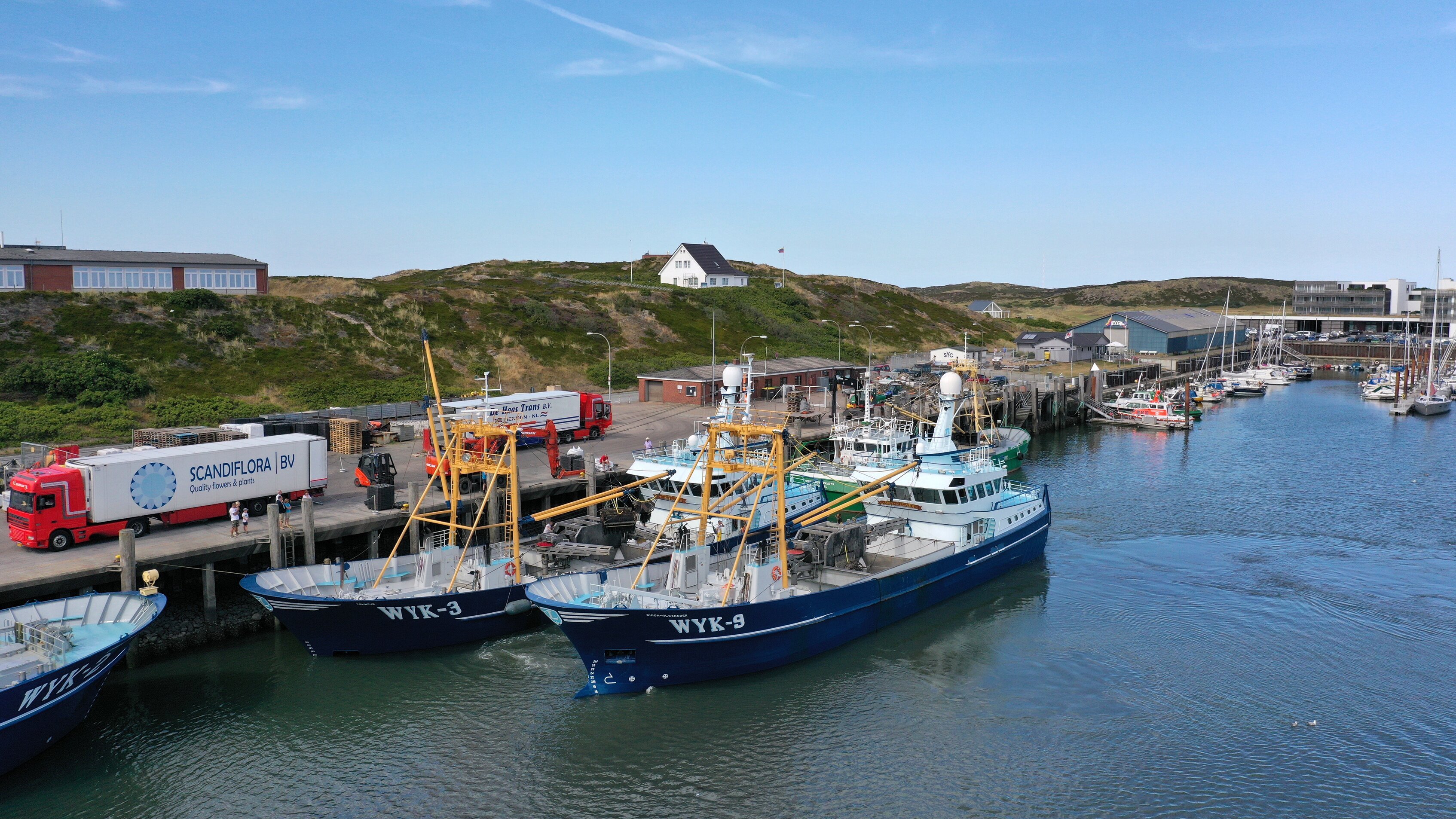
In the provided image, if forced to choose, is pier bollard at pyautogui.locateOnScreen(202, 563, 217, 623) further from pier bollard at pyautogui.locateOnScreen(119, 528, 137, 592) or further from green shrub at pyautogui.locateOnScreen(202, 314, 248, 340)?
green shrub at pyautogui.locateOnScreen(202, 314, 248, 340)

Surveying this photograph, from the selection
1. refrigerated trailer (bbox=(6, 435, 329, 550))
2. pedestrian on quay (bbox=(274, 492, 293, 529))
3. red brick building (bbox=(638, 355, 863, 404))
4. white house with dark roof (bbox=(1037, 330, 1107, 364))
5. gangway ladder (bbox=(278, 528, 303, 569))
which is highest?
white house with dark roof (bbox=(1037, 330, 1107, 364))

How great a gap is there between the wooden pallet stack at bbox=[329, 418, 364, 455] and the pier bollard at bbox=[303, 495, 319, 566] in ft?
54.9

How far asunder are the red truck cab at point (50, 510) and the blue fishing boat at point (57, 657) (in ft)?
15.3

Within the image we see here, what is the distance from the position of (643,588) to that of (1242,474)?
4394 cm

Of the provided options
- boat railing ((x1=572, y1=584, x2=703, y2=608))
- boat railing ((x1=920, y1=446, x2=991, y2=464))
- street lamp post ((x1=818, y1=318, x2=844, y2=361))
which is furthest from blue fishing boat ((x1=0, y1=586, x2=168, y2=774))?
street lamp post ((x1=818, y1=318, x2=844, y2=361))

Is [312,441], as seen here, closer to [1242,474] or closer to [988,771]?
[988,771]

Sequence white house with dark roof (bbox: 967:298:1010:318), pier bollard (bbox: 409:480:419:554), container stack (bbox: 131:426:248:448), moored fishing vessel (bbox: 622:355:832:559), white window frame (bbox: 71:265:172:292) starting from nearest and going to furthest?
moored fishing vessel (bbox: 622:355:832:559) → pier bollard (bbox: 409:480:419:554) → container stack (bbox: 131:426:248:448) → white window frame (bbox: 71:265:172:292) → white house with dark roof (bbox: 967:298:1010:318)

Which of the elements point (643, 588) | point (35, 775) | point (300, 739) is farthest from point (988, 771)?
point (35, 775)

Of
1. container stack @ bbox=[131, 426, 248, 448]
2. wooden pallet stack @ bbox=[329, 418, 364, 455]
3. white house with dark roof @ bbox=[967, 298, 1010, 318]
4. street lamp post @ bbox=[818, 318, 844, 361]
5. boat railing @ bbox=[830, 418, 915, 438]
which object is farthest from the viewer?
white house with dark roof @ bbox=[967, 298, 1010, 318]

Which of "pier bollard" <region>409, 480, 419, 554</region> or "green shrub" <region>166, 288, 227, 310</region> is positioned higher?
"green shrub" <region>166, 288, 227, 310</region>

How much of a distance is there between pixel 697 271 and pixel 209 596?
4135 inches

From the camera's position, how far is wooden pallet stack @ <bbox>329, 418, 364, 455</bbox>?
4647 cm

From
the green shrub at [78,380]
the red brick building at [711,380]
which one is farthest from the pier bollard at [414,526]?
the green shrub at [78,380]

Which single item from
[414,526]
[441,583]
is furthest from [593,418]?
[441,583]
